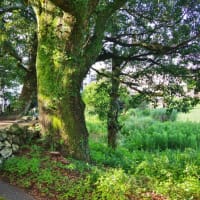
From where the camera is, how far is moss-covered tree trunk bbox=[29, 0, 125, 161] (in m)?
6.04

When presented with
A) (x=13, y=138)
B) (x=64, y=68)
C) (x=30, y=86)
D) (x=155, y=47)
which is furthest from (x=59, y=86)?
(x=30, y=86)

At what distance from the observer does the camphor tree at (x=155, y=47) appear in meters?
8.30

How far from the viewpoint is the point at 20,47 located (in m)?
8.99

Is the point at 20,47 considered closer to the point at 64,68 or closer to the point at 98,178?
the point at 64,68

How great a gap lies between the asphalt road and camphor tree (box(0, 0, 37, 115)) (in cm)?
393

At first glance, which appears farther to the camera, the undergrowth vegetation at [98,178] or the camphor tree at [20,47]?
the camphor tree at [20,47]

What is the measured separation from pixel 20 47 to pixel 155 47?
3336 mm

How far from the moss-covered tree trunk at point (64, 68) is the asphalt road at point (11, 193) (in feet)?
4.86

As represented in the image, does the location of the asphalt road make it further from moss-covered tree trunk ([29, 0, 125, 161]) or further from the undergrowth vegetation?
moss-covered tree trunk ([29, 0, 125, 161])

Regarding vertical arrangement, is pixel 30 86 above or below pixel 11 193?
above

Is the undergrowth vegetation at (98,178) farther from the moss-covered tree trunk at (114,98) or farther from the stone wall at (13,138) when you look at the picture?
the moss-covered tree trunk at (114,98)

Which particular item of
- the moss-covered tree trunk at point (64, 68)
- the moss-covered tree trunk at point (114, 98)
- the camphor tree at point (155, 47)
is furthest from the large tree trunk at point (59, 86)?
the moss-covered tree trunk at point (114, 98)

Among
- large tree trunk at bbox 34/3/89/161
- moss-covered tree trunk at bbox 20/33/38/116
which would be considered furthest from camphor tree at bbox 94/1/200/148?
large tree trunk at bbox 34/3/89/161

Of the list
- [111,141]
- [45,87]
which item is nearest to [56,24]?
[45,87]
